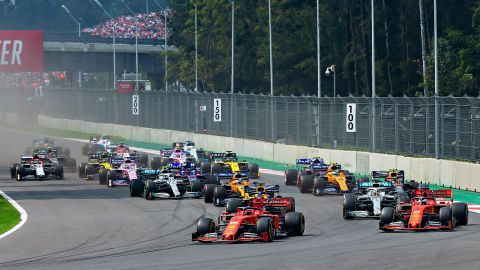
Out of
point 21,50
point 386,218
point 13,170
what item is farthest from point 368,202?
point 21,50

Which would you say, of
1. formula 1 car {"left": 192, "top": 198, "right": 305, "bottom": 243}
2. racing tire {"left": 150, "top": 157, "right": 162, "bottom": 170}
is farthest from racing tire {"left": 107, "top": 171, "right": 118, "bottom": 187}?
formula 1 car {"left": 192, "top": 198, "right": 305, "bottom": 243}

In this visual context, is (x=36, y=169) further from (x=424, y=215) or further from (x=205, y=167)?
(x=424, y=215)

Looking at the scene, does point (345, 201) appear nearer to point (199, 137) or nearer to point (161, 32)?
point (199, 137)

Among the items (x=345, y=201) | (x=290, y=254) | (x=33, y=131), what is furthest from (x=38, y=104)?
(x=290, y=254)

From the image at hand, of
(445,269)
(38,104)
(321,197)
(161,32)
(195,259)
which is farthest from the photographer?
(161,32)

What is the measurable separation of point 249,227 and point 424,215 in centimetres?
403

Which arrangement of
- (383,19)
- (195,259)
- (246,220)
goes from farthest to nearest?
(383,19)
(246,220)
(195,259)

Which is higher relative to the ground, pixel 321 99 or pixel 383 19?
pixel 383 19

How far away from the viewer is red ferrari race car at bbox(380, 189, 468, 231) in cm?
3025

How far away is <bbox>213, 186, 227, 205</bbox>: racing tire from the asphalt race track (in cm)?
33

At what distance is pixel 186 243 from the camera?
29.2 meters

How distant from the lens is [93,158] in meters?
54.6

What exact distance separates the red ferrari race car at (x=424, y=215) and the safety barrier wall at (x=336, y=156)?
11.7 meters

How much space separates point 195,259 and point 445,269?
A: 5.01m
